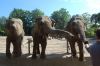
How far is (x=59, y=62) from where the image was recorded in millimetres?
13680

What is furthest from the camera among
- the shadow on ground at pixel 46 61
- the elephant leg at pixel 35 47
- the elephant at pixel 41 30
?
the elephant leg at pixel 35 47

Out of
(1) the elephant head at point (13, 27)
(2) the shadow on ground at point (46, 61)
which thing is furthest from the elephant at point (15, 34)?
(2) the shadow on ground at point (46, 61)

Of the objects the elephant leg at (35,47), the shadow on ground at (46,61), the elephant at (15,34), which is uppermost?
the elephant at (15,34)

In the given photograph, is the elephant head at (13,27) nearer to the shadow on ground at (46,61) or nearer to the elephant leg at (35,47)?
the elephant leg at (35,47)

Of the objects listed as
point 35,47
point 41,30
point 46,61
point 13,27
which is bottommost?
point 46,61

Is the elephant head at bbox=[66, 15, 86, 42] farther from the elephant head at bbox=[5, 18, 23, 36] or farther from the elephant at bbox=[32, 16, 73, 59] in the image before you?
the elephant head at bbox=[5, 18, 23, 36]

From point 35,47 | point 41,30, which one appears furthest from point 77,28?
point 35,47

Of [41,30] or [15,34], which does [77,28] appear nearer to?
[41,30]

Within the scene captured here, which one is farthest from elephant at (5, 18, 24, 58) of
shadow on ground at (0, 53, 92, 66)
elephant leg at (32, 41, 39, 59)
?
elephant leg at (32, 41, 39, 59)

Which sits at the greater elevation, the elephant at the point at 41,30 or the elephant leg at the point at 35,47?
the elephant at the point at 41,30

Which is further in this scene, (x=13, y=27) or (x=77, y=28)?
(x=13, y=27)

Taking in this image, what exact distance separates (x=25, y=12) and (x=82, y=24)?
58516mm

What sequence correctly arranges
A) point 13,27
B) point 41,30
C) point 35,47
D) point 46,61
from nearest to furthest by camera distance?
point 41,30, point 46,61, point 13,27, point 35,47

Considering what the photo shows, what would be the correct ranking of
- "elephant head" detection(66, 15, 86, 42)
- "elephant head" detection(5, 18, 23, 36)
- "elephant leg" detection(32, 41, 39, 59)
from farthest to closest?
"elephant leg" detection(32, 41, 39, 59) < "elephant head" detection(5, 18, 23, 36) < "elephant head" detection(66, 15, 86, 42)
